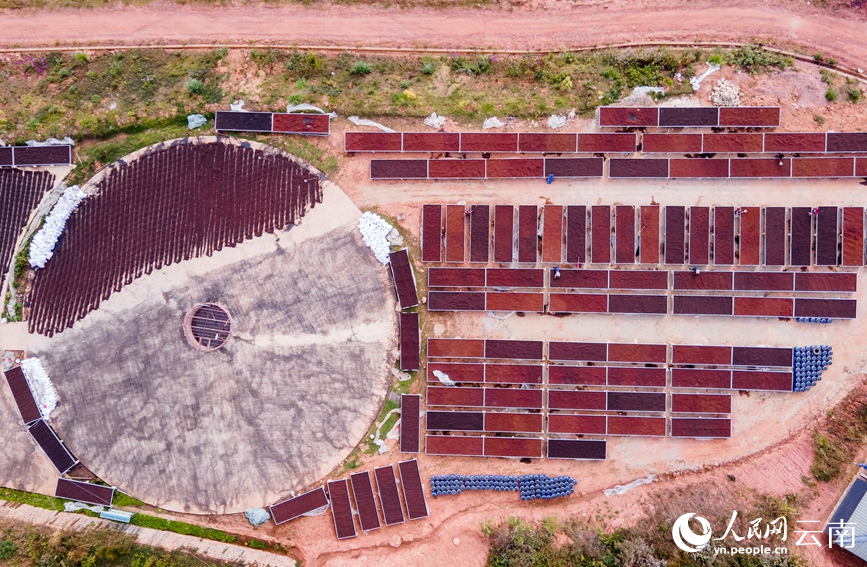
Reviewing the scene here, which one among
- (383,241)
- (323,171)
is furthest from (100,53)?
(383,241)

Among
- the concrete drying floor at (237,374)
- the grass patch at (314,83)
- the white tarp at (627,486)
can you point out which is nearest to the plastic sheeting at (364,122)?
the grass patch at (314,83)

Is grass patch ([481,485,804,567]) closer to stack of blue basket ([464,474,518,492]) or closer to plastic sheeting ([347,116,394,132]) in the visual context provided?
stack of blue basket ([464,474,518,492])

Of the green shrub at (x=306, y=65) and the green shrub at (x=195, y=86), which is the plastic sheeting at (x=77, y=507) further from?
the green shrub at (x=306, y=65)

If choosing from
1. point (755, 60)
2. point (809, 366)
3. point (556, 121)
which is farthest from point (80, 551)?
point (755, 60)

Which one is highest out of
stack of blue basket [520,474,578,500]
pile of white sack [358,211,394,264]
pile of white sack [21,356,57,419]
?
pile of white sack [358,211,394,264]

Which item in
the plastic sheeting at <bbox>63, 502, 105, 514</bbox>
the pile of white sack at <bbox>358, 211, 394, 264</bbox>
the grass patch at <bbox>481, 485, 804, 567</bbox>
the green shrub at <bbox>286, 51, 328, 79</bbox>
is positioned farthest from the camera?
the green shrub at <bbox>286, 51, 328, 79</bbox>

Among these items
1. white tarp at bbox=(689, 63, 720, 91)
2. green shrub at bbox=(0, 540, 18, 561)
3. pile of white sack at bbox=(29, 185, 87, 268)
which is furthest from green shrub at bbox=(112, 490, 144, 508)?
white tarp at bbox=(689, 63, 720, 91)

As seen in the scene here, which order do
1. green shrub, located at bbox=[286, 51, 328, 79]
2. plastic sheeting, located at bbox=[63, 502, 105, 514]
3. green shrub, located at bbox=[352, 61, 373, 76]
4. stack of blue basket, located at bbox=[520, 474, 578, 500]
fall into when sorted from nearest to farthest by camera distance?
1. stack of blue basket, located at bbox=[520, 474, 578, 500]
2. plastic sheeting, located at bbox=[63, 502, 105, 514]
3. green shrub, located at bbox=[352, 61, 373, 76]
4. green shrub, located at bbox=[286, 51, 328, 79]
